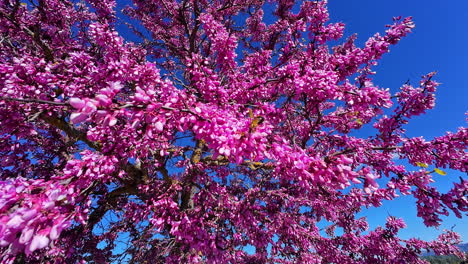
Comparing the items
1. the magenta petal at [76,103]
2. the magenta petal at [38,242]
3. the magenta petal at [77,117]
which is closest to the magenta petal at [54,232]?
the magenta petal at [38,242]

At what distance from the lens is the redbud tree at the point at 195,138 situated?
1.89 metres

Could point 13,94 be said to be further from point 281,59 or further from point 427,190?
point 427,190

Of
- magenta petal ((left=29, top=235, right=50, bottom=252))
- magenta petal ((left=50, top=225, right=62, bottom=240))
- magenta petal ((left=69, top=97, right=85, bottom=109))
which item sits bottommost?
magenta petal ((left=29, top=235, right=50, bottom=252))

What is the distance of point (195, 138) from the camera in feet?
17.9

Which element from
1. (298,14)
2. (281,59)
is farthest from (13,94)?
(298,14)

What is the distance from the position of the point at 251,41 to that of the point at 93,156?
8.71 metres

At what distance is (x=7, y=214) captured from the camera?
62.2 inches

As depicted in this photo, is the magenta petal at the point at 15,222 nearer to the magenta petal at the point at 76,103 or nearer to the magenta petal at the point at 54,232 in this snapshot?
the magenta petal at the point at 54,232

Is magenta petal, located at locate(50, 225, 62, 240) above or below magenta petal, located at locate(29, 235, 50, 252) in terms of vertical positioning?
above

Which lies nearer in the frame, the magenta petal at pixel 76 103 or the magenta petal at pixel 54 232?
the magenta petal at pixel 76 103

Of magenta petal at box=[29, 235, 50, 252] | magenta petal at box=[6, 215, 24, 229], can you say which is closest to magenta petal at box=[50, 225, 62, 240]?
magenta petal at box=[29, 235, 50, 252]

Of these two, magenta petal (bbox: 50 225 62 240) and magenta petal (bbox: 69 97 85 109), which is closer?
magenta petal (bbox: 69 97 85 109)

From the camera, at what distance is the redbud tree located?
1890 millimetres

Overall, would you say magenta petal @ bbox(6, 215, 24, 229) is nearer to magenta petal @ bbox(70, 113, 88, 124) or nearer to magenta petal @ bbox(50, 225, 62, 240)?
magenta petal @ bbox(50, 225, 62, 240)
